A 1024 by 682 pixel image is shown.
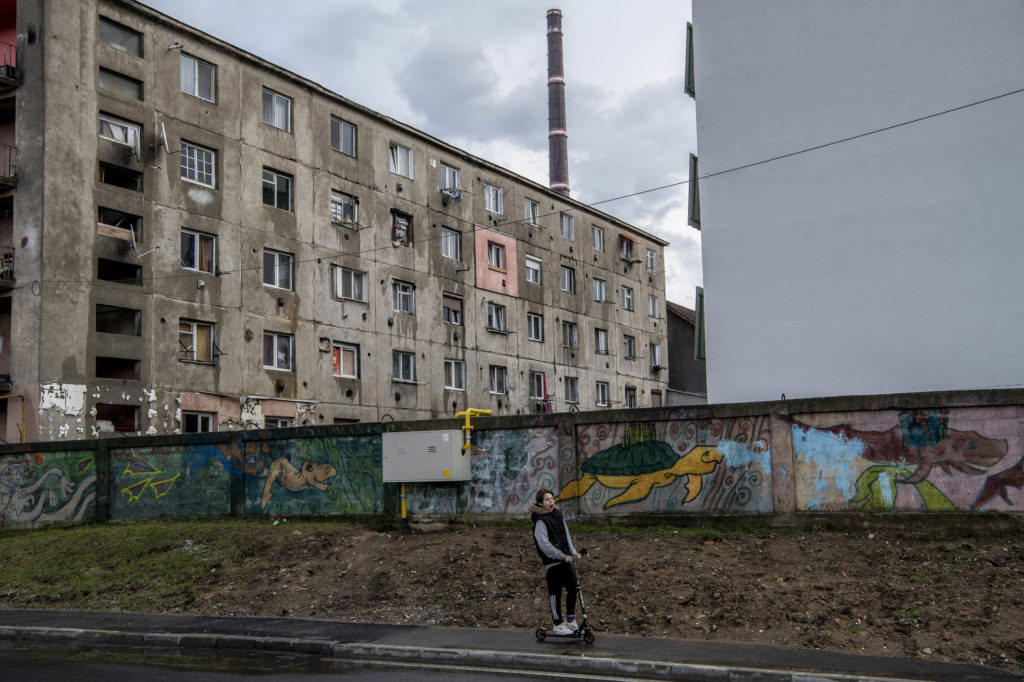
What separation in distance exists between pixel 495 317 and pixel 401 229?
6973 millimetres

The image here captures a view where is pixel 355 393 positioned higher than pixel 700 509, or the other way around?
pixel 355 393

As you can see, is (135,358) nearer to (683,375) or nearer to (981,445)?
(981,445)

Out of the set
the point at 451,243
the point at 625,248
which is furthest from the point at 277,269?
the point at 625,248

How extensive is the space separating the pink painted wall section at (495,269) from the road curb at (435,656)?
105ft

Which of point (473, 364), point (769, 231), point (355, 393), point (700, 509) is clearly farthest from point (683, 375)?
point (700, 509)

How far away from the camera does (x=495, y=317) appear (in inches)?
1759

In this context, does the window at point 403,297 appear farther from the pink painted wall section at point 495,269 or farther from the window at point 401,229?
the pink painted wall section at point 495,269

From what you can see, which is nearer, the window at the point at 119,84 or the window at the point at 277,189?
the window at the point at 119,84

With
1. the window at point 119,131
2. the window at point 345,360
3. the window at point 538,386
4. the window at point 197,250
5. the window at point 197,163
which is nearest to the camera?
the window at point 119,131

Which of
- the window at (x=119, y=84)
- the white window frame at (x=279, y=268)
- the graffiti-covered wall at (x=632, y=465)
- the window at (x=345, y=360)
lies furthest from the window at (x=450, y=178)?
the graffiti-covered wall at (x=632, y=465)

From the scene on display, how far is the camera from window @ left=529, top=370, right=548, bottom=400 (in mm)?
45906

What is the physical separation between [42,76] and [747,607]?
26463mm

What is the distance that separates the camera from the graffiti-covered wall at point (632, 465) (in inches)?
517

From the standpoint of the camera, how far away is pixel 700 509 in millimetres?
14664
